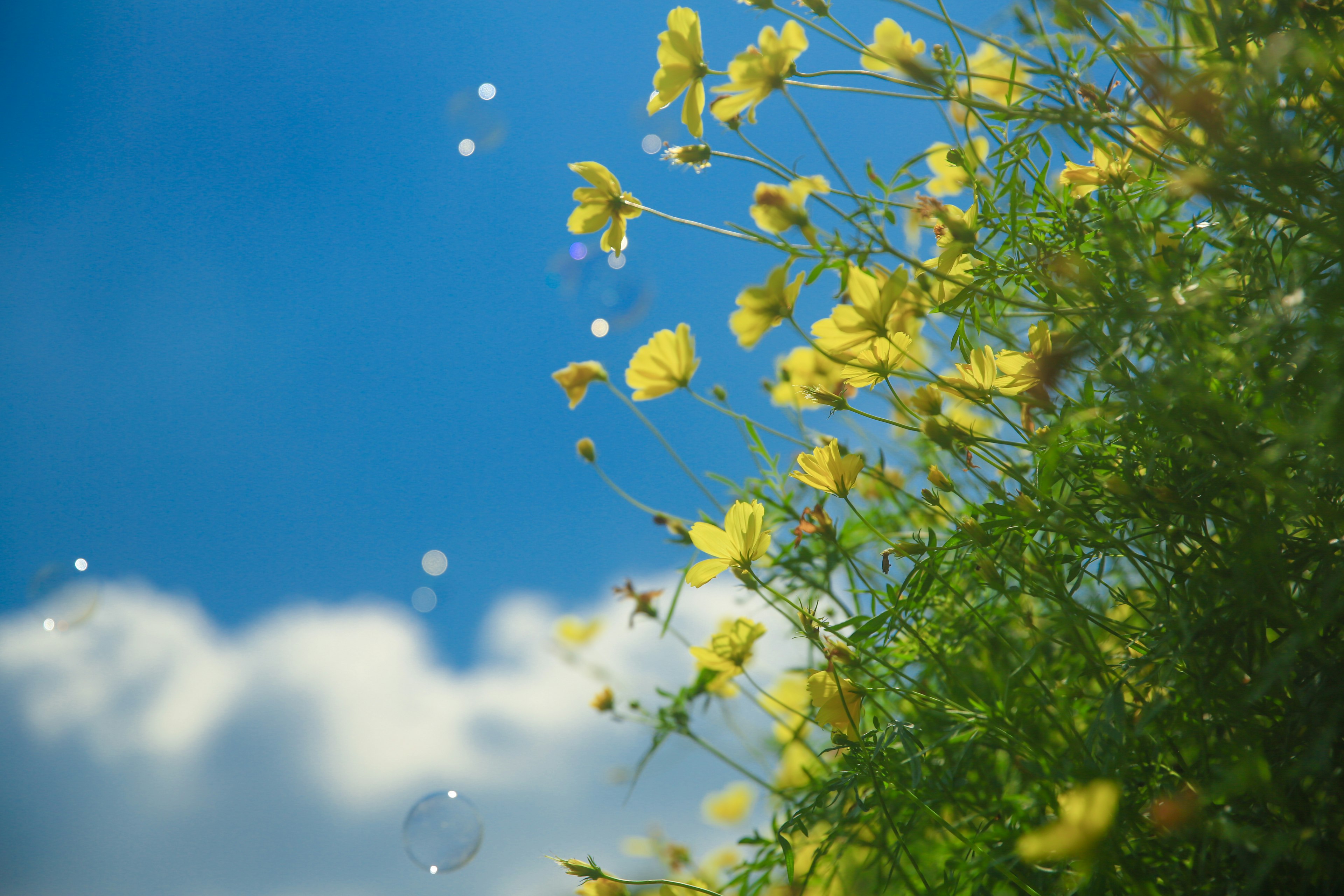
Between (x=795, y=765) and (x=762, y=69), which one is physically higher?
(x=762, y=69)

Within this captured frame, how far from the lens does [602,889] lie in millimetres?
597

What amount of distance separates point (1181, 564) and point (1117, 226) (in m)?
0.23

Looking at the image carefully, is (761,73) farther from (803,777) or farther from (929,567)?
(803,777)

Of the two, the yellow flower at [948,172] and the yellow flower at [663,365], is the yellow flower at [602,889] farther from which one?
the yellow flower at [948,172]

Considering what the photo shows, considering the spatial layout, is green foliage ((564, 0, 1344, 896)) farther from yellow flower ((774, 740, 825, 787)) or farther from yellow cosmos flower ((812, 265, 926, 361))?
yellow flower ((774, 740, 825, 787))

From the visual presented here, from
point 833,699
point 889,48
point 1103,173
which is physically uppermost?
point 889,48

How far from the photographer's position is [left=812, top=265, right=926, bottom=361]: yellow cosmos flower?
1.64ft

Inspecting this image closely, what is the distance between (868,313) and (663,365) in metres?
0.24

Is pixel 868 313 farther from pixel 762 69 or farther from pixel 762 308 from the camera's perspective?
pixel 762 69

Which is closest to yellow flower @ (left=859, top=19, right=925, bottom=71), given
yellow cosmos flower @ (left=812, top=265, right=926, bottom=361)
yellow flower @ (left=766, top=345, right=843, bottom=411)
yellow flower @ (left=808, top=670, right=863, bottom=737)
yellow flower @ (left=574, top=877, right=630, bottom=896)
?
yellow cosmos flower @ (left=812, top=265, right=926, bottom=361)

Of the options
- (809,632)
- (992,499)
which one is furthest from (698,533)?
(992,499)

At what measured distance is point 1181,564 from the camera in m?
0.46

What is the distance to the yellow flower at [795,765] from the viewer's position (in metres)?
0.85

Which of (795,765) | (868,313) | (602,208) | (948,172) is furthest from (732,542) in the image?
(795,765)
